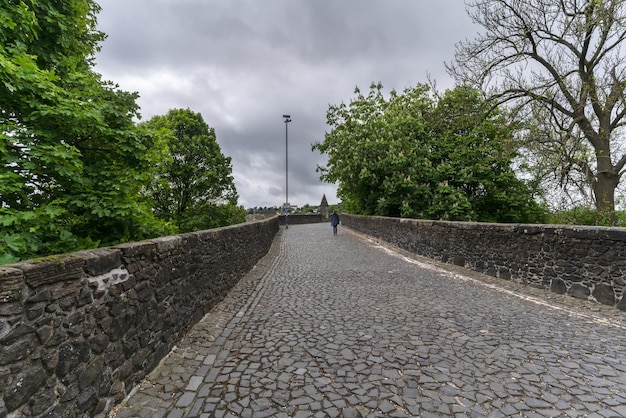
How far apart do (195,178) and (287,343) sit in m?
17.2

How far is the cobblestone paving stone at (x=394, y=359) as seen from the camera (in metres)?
2.69

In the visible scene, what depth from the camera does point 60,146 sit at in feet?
13.5

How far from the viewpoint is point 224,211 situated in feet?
66.6

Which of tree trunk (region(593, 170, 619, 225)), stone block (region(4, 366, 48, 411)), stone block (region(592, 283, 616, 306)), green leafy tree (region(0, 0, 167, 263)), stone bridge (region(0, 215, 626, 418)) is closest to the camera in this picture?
stone block (region(4, 366, 48, 411))

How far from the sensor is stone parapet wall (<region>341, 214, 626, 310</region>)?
17.7ft

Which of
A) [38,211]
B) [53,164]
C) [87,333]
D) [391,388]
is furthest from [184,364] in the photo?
[53,164]

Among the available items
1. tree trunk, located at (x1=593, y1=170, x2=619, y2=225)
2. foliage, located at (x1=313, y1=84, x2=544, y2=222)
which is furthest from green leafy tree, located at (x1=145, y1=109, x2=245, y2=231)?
tree trunk, located at (x1=593, y1=170, x2=619, y2=225)

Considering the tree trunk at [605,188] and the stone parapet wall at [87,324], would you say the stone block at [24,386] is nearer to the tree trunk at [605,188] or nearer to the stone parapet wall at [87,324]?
the stone parapet wall at [87,324]

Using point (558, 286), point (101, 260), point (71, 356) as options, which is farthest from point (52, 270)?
point (558, 286)

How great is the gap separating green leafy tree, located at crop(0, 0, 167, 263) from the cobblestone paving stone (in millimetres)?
2255

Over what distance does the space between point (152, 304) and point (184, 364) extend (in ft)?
2.55

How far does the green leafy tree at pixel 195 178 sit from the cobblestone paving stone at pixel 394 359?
14.1m

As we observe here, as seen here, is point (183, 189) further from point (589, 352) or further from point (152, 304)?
point (589, 352)

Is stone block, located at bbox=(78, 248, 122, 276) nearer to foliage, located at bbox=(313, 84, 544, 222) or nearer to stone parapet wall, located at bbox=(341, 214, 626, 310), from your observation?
stone parapet wall, located at bbox=(341, 214, 626, 310)
